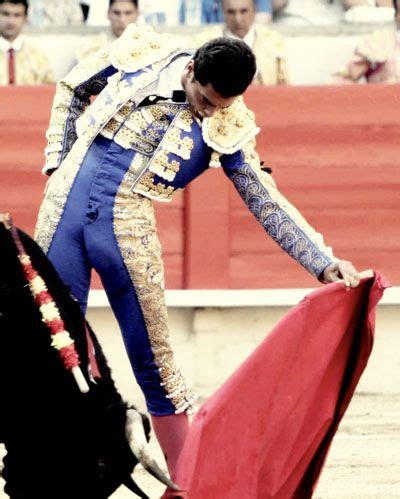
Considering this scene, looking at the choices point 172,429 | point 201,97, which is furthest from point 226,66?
→ point 172,429

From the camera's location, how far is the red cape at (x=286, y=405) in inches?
143

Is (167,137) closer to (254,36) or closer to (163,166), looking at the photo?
(163,166)

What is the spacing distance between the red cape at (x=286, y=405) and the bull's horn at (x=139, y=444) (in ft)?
1.30

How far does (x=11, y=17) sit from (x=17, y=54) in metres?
0.18

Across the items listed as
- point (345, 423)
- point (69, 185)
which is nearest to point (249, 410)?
point (69, 185)

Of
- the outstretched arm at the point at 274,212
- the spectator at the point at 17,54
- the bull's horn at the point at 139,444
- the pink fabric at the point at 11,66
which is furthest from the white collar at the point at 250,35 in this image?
the bull's horn at the point at 139,444

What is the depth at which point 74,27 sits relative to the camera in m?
6.90

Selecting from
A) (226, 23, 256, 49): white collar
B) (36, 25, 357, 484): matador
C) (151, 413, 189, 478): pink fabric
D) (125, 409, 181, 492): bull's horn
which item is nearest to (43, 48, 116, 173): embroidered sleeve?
(36, 25, 357, 484): matador

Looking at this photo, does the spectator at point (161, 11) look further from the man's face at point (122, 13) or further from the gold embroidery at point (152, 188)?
the gold embroidery at point (152, 188)

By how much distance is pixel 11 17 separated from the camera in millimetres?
6598

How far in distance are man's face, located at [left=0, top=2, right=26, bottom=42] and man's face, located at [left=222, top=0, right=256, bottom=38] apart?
33.1 inches

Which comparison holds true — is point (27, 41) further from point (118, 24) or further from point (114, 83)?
point (114, 83)

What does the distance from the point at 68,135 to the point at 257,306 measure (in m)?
2.88

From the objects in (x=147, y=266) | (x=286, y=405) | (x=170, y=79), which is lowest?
(x=286, y=405)
